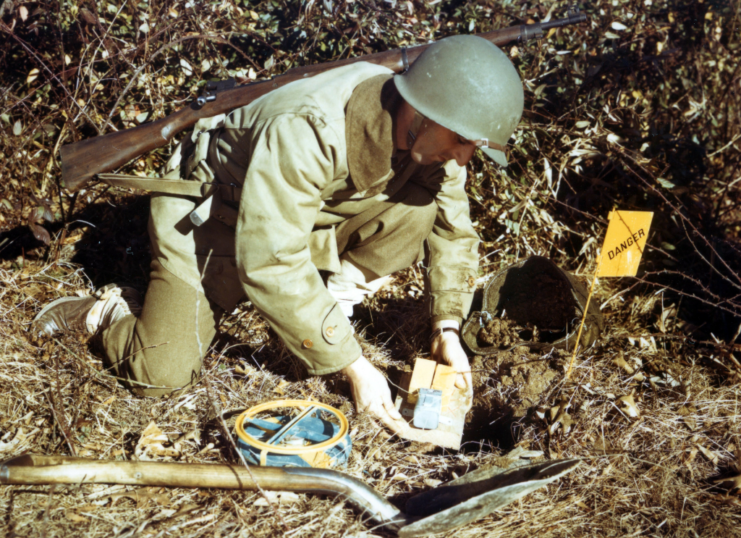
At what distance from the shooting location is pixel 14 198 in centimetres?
364

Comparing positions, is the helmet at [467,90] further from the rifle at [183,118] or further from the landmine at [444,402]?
the rifle at [183,118]

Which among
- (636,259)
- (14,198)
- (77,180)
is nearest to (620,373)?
(636,259)

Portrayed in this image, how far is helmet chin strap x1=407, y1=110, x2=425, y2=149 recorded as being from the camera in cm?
239

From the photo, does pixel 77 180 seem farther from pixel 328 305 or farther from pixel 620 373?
pixel 620 373

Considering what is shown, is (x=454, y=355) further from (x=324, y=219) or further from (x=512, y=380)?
(x=324, y=219)

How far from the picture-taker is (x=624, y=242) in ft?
8.99

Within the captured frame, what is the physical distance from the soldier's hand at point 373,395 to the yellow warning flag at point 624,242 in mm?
1162

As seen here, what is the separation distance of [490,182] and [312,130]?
202 centimetres

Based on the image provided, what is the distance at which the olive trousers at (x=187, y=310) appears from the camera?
2.78m

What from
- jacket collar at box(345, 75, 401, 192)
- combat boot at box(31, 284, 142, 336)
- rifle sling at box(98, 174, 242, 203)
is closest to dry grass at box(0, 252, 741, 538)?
combat boot at box(31, 284, 142, 336)

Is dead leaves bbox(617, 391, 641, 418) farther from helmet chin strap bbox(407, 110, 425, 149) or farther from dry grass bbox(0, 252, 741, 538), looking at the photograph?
helmet chin strap bbox(407, 110, 425, 149)

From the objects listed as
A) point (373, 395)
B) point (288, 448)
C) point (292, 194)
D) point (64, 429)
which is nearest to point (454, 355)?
point (373, 395)

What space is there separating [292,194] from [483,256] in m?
2.04

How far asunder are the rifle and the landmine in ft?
6.04
